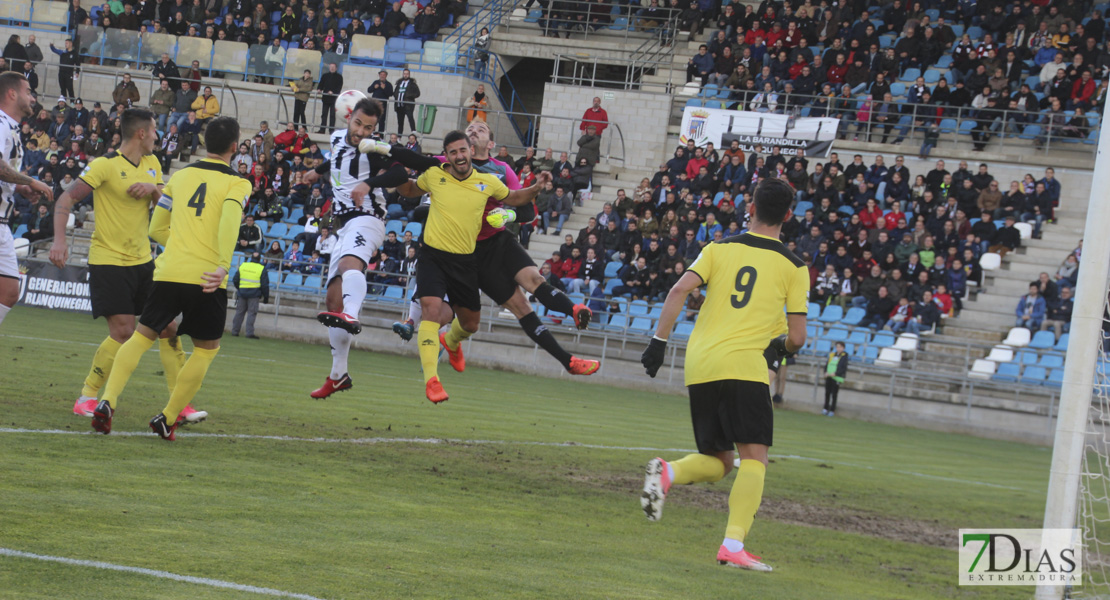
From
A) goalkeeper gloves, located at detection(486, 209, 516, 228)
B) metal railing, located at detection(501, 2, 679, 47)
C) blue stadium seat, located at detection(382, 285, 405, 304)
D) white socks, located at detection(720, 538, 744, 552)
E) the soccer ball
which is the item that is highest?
metal railing, located at detection(501, 2, 679, 47)

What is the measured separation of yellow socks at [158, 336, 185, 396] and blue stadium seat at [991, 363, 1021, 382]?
18376 millimetres

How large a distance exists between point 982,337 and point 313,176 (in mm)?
18890

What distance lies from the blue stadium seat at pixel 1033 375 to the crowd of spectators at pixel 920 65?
24.8ft

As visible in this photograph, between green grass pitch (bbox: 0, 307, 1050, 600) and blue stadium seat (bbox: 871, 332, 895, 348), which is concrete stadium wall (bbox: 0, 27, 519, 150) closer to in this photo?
blue stadium seat (bbox: 871, 332, 895, 348)

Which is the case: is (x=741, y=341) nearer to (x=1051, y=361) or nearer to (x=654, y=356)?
(x=654, y=356)

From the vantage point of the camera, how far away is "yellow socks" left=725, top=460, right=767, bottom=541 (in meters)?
6.86

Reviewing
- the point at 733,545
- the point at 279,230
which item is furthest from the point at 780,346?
the point at 279,230

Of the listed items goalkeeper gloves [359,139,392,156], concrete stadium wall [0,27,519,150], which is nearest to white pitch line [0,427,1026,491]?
goalkeeper gloves [359,139,392,156]

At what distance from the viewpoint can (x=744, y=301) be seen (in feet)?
22.8

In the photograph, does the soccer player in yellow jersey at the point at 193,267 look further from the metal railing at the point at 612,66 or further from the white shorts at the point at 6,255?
the metal railing at the point at 612,66

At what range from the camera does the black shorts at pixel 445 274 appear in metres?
9.84

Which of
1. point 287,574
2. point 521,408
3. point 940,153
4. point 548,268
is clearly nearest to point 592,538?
point 287,574

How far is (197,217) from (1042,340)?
1997 centimetres

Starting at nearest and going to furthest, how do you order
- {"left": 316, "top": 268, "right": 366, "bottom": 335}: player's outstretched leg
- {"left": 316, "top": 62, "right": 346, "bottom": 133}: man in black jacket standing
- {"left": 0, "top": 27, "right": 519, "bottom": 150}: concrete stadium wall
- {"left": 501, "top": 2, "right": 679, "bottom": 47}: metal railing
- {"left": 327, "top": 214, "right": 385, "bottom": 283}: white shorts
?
{"left": 316, "top": 268, "right": 366, "bottom": 335}: player's outstretched leg
{"left": 327, "top": 214, "right": 385, "bottom": 283}: white shorts
{"left": 316, "top": 62, "right": 346, "bottom": 133}: man in black jacket standing
{"left": 0, "top": 27, "right": 519, "bottom": 150}: concrete stadium wall
{"left": 501, "top": 2, "right": 679, "bottom": 47}: metal railing
